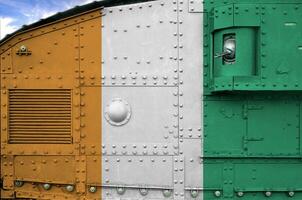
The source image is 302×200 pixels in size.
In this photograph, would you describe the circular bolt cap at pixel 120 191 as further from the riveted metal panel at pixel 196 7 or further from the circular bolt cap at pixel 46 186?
the riveted metal panel at pixel 196 7

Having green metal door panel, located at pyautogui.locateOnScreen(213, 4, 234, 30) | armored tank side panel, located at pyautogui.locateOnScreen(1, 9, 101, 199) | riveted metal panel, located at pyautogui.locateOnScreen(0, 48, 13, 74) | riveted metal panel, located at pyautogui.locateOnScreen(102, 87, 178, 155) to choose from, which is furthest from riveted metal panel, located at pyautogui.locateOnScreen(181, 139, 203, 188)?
riveted metal panel, located at pyautogui.locateOnScreen(0, 48, 13, 74)

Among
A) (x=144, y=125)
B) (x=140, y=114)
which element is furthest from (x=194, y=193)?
(x=140, y=114)

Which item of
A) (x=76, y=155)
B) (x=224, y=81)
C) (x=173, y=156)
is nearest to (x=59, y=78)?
(x=76, y=155)

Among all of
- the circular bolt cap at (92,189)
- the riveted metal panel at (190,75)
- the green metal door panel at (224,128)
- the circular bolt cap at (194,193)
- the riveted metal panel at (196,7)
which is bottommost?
the circular bolt cap at (194,193)

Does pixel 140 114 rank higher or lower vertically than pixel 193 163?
higher

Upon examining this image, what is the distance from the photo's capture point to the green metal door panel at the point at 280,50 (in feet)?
11.5

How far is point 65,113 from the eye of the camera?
3.83 metres

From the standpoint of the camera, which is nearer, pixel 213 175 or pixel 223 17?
pixel 223 17

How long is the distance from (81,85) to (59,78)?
26cm

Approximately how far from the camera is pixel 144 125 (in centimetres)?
377

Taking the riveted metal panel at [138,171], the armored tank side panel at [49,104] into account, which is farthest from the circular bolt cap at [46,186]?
the riveted metal panel at [138,171]

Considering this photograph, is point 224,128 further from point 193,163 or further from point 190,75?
point 190,75

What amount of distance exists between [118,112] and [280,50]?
1.82 metres

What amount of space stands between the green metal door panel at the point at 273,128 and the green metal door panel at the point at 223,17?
0.88m
